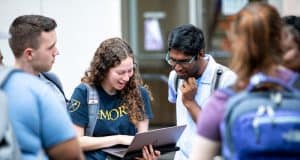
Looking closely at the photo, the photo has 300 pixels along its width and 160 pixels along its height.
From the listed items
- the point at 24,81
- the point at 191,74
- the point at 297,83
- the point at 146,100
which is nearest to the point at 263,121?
the point at 297,83

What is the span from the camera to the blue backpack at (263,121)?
249 centimetres

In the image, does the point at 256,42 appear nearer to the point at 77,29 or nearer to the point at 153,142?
the point at 153,142

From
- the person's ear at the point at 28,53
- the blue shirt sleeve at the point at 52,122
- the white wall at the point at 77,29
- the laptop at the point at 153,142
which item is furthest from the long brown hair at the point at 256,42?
the white wall at the point at 77,29

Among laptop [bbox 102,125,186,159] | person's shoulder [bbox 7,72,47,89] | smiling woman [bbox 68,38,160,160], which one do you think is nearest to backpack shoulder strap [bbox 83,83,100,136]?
smiling woman [bbox 68,38,160,160]

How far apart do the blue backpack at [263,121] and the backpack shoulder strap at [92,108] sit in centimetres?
149

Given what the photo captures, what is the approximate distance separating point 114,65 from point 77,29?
215cm

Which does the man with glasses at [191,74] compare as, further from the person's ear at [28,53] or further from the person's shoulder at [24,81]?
the person's shoulder at [24,81]

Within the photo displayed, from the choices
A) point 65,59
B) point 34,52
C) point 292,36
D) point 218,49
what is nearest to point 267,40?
point 292,36

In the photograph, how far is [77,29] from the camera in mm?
6082

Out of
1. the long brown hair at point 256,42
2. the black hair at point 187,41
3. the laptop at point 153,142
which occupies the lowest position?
the laptop at point 153,142

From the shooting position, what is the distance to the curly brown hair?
4012 mm

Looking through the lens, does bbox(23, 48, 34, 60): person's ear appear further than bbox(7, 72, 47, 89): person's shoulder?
Yes

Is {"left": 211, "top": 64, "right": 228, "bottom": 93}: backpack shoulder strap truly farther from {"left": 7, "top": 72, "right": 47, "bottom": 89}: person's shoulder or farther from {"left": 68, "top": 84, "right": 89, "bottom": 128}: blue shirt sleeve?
{"left": 7, "top": 72, "right": 47, "bottom": 89}: person's shoulder

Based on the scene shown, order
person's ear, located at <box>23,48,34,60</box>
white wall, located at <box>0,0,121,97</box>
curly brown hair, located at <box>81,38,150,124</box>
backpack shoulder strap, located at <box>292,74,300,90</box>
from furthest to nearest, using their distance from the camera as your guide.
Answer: white wall, located at <box>0,0,121,97</box>
curly brown hair, located at <box>81,38,150,124</box>
person's ear, located at <box>23,48,34,60</box>
backpack shoulder strap, located at <box>292,74,300,90</box>
